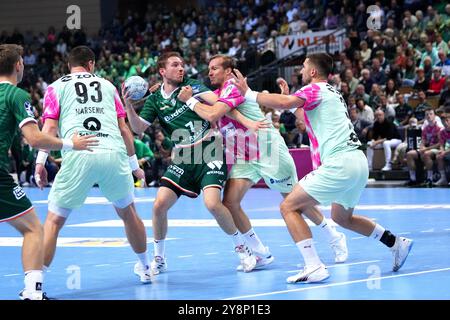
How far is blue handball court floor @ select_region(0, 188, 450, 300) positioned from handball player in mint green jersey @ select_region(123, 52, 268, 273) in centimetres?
40

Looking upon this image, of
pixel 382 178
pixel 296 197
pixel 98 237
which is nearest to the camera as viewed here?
pixel 296 197

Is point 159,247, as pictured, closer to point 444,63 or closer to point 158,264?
point 158,264

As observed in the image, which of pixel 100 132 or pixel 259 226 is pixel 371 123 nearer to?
pixel 259 226

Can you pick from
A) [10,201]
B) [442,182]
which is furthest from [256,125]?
[442,182]

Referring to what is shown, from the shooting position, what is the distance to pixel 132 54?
30.1 metres

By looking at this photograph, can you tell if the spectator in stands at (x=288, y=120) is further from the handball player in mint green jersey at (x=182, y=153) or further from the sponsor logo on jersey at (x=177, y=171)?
the sponsor logo on jersey at (x=177, y=171)

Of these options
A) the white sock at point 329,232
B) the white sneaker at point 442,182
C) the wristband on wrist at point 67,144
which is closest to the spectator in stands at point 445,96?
the white sneaker at point 442,182

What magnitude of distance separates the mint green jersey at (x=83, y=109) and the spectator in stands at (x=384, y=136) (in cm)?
1235

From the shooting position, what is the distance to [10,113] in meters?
6.62

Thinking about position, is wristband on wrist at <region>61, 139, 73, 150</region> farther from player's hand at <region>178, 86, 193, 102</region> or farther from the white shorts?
the white shorts

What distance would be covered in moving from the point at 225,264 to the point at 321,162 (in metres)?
1.60
